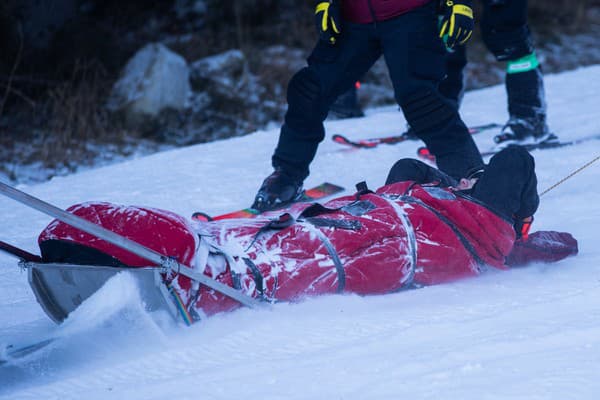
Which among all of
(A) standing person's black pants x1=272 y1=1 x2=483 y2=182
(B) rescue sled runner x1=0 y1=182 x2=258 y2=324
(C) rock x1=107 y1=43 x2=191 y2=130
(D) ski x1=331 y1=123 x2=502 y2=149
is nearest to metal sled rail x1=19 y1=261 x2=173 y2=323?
(B) rescue sled runner x1=0 y1=182 x2=258 y2=324

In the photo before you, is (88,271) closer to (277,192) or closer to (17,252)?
(17,252)

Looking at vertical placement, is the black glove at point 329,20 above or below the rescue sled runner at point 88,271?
above

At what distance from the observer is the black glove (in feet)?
9.12

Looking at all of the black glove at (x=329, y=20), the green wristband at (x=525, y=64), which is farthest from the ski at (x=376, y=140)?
the black glove at (x=329, y=20)

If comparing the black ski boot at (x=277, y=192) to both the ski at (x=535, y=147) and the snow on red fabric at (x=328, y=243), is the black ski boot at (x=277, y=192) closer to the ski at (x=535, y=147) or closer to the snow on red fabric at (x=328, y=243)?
the snow on red fabric at (x=328, y=243)

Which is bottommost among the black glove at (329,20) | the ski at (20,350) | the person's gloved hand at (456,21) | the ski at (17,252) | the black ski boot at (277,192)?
the black ski boot at (277,192)

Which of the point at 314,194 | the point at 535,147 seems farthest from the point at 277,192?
the point at 535,147

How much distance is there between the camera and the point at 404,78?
277 centimetres

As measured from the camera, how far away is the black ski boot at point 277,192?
118 inches

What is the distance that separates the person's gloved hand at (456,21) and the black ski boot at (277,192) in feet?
2.96

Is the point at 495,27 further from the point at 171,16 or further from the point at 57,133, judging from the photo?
the point at 171,16

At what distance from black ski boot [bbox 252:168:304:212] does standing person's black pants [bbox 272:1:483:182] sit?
0.74 feet

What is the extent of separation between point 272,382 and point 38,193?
237 cm

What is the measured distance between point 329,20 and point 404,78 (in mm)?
382
